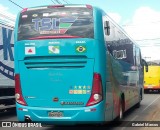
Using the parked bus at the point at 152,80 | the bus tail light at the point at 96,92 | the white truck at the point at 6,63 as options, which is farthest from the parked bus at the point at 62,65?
the parked bus at the point at 152,80

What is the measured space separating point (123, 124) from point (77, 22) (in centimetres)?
425

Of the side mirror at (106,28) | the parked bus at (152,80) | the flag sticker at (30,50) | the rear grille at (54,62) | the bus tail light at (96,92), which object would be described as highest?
the side mirror at (106,28)

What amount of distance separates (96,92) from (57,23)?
6.64ft

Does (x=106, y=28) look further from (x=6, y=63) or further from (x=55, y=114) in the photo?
(x=6, y=63)

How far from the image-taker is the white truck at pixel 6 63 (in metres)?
14.0

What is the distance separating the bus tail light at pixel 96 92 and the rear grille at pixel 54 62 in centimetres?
48

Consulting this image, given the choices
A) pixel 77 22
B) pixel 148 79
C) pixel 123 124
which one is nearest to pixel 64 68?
pixel 77 22

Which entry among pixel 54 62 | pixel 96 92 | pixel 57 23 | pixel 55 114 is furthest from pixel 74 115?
pixel 57 23

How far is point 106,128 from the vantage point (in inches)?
436

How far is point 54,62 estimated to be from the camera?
9.22 m

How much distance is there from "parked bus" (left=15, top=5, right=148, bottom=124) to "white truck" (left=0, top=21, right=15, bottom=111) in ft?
15.0

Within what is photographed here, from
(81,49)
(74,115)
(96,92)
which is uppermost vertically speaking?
(81,49)

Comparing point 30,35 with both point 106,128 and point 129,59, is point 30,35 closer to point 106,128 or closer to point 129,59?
point 106,128

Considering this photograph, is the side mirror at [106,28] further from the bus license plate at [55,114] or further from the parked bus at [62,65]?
the bus license plate at [55,114]
